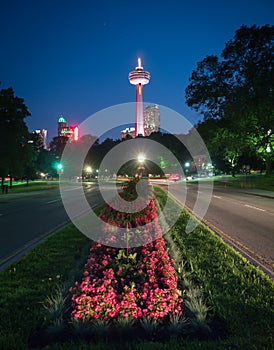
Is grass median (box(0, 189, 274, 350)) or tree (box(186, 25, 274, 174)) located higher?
tree (box(186, 25, 274, 174))

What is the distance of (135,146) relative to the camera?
8744cm

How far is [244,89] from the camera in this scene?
35.9 meters

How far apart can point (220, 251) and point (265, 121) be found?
32.6 meters

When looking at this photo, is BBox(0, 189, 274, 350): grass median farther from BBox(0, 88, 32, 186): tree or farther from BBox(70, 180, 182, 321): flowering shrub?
BBox(0, 88, 32, 186): tree

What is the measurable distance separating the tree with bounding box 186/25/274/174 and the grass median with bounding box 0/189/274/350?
99.5 ft

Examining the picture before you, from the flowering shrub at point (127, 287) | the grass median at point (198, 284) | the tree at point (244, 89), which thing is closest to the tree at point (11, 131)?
the tree at point (244, 89)

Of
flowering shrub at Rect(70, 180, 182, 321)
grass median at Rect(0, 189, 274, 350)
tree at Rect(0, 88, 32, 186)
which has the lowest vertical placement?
grass median at Rect(0, 189, 274, 350)

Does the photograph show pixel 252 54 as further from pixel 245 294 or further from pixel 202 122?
pixel 245 294

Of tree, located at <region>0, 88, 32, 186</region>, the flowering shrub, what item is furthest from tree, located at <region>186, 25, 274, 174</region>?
the flowering shrub

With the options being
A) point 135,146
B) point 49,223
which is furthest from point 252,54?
point 135,146

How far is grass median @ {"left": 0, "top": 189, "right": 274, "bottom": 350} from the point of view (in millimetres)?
3441

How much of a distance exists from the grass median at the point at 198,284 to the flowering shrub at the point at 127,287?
0.46 meters

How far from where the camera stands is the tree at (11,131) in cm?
3672

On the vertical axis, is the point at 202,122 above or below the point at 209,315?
above
